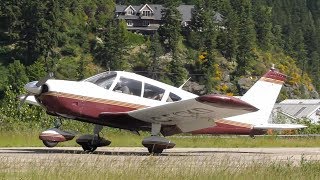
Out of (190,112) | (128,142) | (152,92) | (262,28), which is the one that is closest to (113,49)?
(262,28)

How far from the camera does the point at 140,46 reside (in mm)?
132375

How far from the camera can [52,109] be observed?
21.2 metres

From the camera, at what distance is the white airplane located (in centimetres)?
2095

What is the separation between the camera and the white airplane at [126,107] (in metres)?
21.0

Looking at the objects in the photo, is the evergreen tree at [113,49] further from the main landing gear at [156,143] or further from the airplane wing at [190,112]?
the main landing gear at [156,143]

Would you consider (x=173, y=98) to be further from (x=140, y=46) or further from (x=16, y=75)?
(x=140, y=46)

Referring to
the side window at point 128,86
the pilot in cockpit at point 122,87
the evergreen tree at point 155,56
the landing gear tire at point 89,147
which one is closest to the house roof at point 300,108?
the evergreen tree at point 155,56

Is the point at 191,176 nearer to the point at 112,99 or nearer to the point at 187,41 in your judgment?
the point at 112,99

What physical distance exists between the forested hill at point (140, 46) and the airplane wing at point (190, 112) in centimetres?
7770

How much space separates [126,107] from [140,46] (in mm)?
110725

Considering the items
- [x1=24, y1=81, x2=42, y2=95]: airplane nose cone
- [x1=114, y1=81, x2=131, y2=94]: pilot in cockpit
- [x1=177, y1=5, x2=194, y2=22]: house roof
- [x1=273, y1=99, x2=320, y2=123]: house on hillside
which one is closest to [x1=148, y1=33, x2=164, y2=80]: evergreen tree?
[x1=177, y1=5, x2=194, y2=22]: house roof

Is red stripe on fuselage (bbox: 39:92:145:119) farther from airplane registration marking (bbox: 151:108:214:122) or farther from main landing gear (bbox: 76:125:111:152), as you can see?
main landing gear (bbox: 76:125:111:152)

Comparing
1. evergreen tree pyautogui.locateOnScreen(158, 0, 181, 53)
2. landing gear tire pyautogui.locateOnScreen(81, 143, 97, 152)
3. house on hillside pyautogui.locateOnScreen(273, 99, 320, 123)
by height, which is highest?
landing gear tire pyautogui.locateOnScreen(81, 143, 97, 152)

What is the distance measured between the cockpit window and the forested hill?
7795 cm
